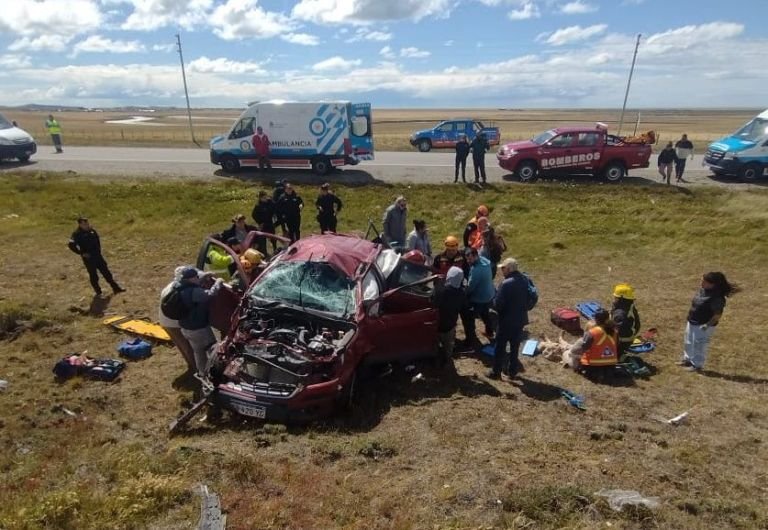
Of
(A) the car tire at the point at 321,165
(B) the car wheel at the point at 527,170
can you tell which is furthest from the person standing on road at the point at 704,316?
(A) the car tire at the point at 321,165

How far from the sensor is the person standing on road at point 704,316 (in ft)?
24.8

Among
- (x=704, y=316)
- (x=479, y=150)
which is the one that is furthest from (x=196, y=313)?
(x=479, y=150)

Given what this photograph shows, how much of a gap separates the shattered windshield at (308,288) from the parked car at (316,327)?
1 cm

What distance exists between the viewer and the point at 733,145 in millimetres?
19188

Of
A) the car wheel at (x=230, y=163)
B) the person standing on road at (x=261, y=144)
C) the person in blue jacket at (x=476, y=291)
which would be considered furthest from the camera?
the car wheel at (x=230, y=163)

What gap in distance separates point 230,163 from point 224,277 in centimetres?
1362

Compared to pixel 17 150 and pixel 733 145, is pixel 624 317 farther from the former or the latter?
pixel 17 150

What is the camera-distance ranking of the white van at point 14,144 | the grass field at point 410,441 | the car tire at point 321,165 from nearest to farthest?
the grass field at point 410,441
the car tire at point 321,165
the white van at point 14,144

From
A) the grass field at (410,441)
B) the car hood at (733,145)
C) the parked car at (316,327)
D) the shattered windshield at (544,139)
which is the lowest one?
the grass field at (410,441)

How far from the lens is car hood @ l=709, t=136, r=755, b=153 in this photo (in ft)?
61.9

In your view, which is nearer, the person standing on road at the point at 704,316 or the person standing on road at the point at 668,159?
the person standing on road at the point at 704,316

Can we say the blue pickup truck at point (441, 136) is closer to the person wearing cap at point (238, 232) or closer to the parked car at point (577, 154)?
the parked car at point (577, 154)

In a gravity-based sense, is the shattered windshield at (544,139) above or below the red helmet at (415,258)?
above

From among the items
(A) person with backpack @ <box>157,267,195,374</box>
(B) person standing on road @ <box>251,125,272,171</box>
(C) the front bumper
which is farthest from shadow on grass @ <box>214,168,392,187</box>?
(A) person with backpack @ <box>157,267,195,374</box>
